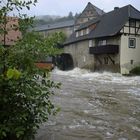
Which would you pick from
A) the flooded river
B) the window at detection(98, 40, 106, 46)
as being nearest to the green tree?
the flooded river

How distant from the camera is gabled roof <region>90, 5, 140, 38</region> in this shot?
39.0 meters

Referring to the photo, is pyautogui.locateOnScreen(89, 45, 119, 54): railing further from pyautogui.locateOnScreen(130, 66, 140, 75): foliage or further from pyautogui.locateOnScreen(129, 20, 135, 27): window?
pyautogui.locateOnScreen(129, 20, 135, 27): window

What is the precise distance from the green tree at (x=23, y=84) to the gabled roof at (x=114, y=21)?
1275 inches

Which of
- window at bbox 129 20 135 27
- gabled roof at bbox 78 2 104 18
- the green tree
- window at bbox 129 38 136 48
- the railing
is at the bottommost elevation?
the green tree

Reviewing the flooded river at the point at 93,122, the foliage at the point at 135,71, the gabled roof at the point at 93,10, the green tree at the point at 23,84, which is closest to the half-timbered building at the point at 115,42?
the foliage at the point at 135,71

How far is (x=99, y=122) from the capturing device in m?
10.8

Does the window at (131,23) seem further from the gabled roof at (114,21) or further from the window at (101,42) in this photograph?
the window at (101,42)

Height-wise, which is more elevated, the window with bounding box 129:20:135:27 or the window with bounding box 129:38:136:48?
the window with bounding box 129:20:135:27

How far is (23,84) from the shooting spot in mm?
5797

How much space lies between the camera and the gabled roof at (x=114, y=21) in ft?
128

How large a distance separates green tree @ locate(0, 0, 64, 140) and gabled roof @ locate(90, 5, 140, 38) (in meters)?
32.4

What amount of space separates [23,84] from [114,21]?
1481 inches

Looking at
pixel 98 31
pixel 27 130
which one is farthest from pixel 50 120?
pixel 98 31

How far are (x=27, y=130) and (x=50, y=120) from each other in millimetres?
4268
